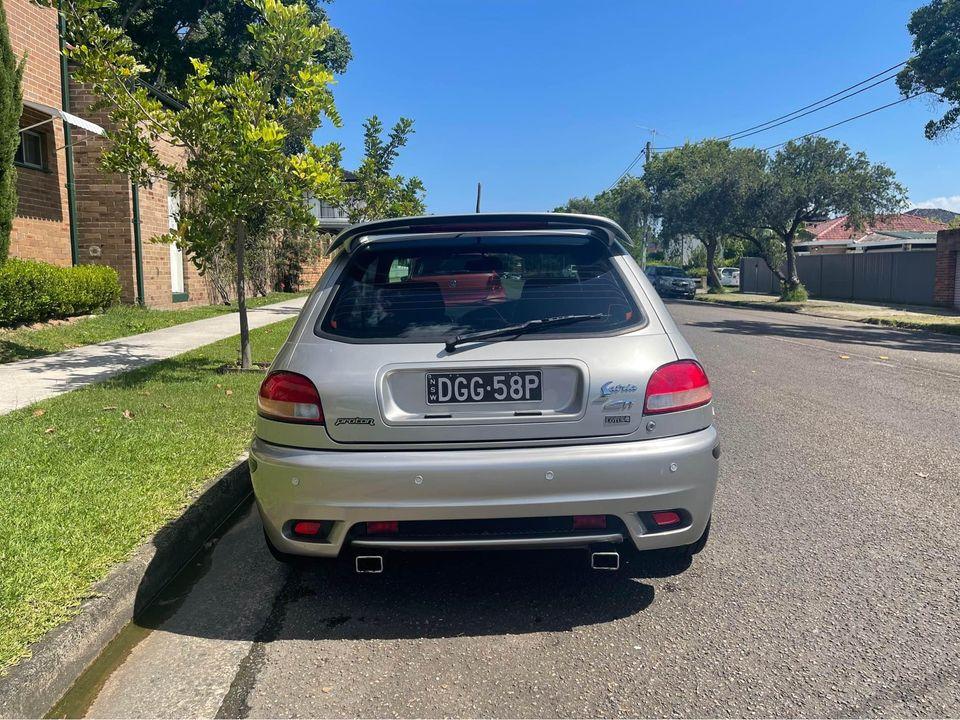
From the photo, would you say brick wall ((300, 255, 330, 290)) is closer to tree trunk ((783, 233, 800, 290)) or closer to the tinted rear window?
the tinted rear window

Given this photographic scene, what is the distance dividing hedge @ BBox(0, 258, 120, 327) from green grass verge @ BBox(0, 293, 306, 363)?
215 millimetres

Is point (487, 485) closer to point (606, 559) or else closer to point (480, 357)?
point (480, 357)

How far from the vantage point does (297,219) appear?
27.5 feet

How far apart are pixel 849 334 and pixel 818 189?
13834 mm

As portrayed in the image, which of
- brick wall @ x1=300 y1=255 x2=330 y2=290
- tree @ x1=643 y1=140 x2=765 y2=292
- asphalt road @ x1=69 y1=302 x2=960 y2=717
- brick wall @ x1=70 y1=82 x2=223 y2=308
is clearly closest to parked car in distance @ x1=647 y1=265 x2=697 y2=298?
tree @ x1=643 y1=140 x2=765 y2=292

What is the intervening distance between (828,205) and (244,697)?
103ft

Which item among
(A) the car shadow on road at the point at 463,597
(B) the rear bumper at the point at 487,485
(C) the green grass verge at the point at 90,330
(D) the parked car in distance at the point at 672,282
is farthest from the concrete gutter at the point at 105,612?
(D) the parked car in distance at the point at 672,282

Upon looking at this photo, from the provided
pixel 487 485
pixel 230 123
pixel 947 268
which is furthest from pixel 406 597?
pixel 947 268

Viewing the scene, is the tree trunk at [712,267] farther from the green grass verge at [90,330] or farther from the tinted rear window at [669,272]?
the green grass verge at [90,330]

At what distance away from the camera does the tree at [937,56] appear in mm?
16359

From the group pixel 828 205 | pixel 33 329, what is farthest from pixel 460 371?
pixel 828 205

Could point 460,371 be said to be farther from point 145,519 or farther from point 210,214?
point 210,214

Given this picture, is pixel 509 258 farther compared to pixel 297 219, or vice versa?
pixel 297 219

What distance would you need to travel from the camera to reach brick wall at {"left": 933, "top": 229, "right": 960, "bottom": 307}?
2509cm
